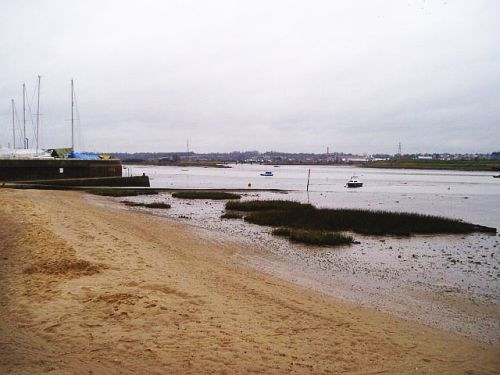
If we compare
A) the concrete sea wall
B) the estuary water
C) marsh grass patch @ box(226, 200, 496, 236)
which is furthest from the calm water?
the concrete sea wall

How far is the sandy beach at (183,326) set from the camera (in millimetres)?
6070

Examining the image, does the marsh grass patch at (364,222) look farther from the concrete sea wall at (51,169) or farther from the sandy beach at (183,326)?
the concrete sea wall at (51,169)

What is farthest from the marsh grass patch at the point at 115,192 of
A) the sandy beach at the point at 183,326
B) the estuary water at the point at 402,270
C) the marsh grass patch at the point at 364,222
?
the sandy beach at the point at 183,326

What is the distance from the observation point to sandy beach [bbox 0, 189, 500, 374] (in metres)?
6.07

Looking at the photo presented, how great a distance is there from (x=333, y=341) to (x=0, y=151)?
52078 mm

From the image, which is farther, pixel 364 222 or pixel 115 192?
pixel 115 192

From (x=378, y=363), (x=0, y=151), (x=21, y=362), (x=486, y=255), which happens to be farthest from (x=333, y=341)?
(x=0, y=151)

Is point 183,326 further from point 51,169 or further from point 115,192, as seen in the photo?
point 51,169

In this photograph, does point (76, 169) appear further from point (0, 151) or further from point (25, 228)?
point (25, 228)

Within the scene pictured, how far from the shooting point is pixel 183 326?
7.28 metres

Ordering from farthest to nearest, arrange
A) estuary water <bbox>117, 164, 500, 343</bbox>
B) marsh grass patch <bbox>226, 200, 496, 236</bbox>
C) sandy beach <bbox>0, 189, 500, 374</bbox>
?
marsh grass patch <bbox>226, 200, 496, 236</bbox>, estuary water <bbox>117, 164, 500, 343</bbox>, sandy beach <bbox>0, 189, 500, 374</bbox>

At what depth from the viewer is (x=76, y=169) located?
4475 centimetres

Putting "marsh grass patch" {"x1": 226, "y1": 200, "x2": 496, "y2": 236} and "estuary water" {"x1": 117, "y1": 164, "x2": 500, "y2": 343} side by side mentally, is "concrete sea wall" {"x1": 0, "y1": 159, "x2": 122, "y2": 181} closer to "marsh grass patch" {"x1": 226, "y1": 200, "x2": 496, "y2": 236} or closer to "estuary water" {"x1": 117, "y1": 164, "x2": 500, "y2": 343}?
"estuary water" {"x1": 117, "y1": 164, "x2": 500, "y2": 343}

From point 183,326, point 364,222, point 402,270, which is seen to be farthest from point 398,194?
point 183,326
